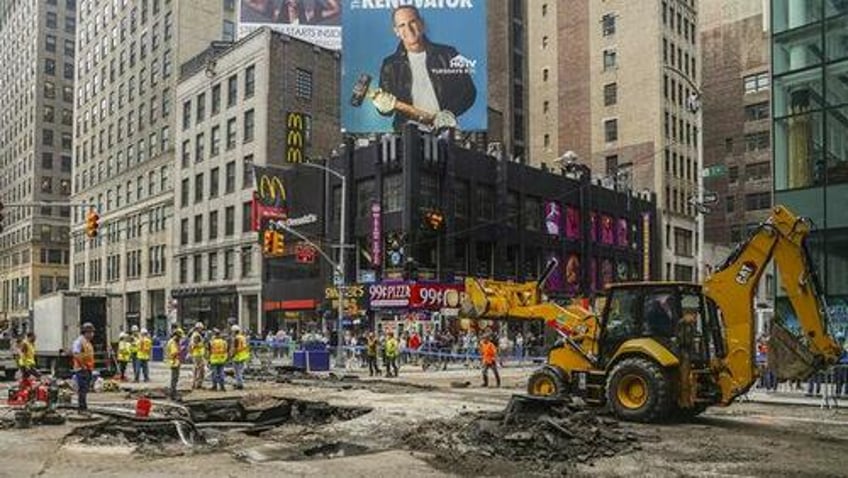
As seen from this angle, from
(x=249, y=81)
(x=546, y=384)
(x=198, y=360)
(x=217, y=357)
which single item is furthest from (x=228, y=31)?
(x=546, y=384)

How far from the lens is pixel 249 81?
207ft

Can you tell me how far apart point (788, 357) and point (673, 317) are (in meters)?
2.01

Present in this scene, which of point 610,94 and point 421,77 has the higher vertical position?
point 610,94

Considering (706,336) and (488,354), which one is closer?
(706,336)

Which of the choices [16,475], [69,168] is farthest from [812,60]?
[69,168]

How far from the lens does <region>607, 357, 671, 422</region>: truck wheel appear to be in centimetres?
1631

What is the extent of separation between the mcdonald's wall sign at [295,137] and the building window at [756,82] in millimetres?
49140

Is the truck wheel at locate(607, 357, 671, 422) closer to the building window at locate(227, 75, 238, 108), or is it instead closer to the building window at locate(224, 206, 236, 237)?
the building window at locate(224, 206, 236, 237)

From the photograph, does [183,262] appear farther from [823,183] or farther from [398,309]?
[823,183]

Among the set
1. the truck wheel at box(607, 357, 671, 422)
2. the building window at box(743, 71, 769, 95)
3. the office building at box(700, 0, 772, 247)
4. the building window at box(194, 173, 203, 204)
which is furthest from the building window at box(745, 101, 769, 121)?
the truck wheel at box(607, 357, 671, 422)

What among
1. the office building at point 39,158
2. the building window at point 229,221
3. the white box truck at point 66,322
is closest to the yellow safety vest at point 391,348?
the white box truck at point 66,322

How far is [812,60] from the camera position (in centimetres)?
2895

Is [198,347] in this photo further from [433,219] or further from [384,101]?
[384,101]

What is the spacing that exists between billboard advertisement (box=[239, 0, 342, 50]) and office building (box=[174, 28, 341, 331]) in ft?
14.1
